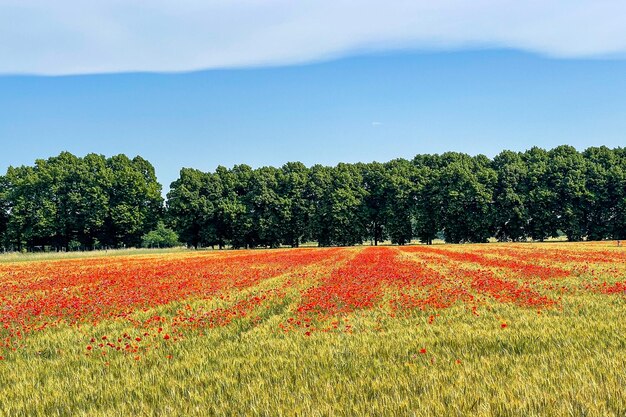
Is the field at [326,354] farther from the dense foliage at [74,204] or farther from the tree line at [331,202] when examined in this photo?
the dense foliage at [74,204]

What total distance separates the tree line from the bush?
60.6 feet

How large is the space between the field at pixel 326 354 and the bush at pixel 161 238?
98.8 meters

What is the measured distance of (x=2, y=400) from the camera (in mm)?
5273

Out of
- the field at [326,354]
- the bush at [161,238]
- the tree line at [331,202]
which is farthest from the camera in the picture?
the bush at [161,238]

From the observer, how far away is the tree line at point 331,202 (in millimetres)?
78375

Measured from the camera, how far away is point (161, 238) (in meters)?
111

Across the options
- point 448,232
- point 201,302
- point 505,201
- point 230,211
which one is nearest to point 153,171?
point 230,211

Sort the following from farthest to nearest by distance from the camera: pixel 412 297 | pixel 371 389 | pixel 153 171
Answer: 1. pixel 153 171
2. pixel 412 297
3. pixel 371 389

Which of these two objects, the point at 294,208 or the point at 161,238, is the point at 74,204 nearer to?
the point at 161,238

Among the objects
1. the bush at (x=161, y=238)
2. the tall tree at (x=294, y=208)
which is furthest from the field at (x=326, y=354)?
the bush at (x=161, y=238)

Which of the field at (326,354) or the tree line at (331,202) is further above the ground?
the tree line at (331,202)

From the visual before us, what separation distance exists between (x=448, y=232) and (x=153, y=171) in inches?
2725

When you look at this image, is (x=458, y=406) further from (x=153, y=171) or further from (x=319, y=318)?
(x=153, y=171)

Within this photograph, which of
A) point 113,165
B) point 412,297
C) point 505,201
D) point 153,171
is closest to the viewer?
point 412,297
